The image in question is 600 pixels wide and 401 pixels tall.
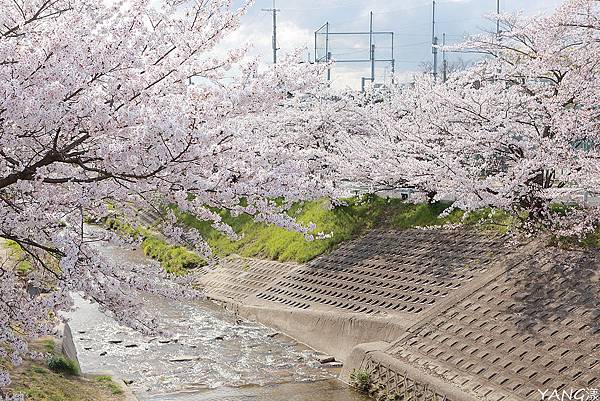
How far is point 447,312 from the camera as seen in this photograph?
1226cm

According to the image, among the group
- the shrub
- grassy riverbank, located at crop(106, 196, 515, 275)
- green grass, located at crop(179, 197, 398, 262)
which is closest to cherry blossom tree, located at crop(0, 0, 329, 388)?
the shrub

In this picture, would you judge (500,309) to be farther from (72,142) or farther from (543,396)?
(72,142)

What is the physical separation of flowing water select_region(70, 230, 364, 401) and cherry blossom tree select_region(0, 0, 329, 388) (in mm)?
4849

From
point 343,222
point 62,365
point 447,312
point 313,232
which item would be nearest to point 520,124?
point 447,312

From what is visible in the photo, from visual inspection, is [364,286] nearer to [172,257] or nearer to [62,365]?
[62,365]

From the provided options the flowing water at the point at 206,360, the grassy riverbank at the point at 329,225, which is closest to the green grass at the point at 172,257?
the grassy riverbank at the point at 329,225

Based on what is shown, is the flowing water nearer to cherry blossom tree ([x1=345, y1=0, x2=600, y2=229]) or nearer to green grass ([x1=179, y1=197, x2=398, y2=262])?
green grass ([x1=179, y1=197, x2=398, y2=262])

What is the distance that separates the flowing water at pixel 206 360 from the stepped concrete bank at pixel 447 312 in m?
0.66

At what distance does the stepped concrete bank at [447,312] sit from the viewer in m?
9.58

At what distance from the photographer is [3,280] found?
654 centimetres

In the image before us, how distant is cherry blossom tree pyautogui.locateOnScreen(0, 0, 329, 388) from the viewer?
16.4ft

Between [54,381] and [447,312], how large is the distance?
6.75 metres

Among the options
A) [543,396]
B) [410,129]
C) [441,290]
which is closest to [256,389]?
→ [441,290]

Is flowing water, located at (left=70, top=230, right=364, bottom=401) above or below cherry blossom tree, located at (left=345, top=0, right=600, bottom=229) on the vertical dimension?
below
